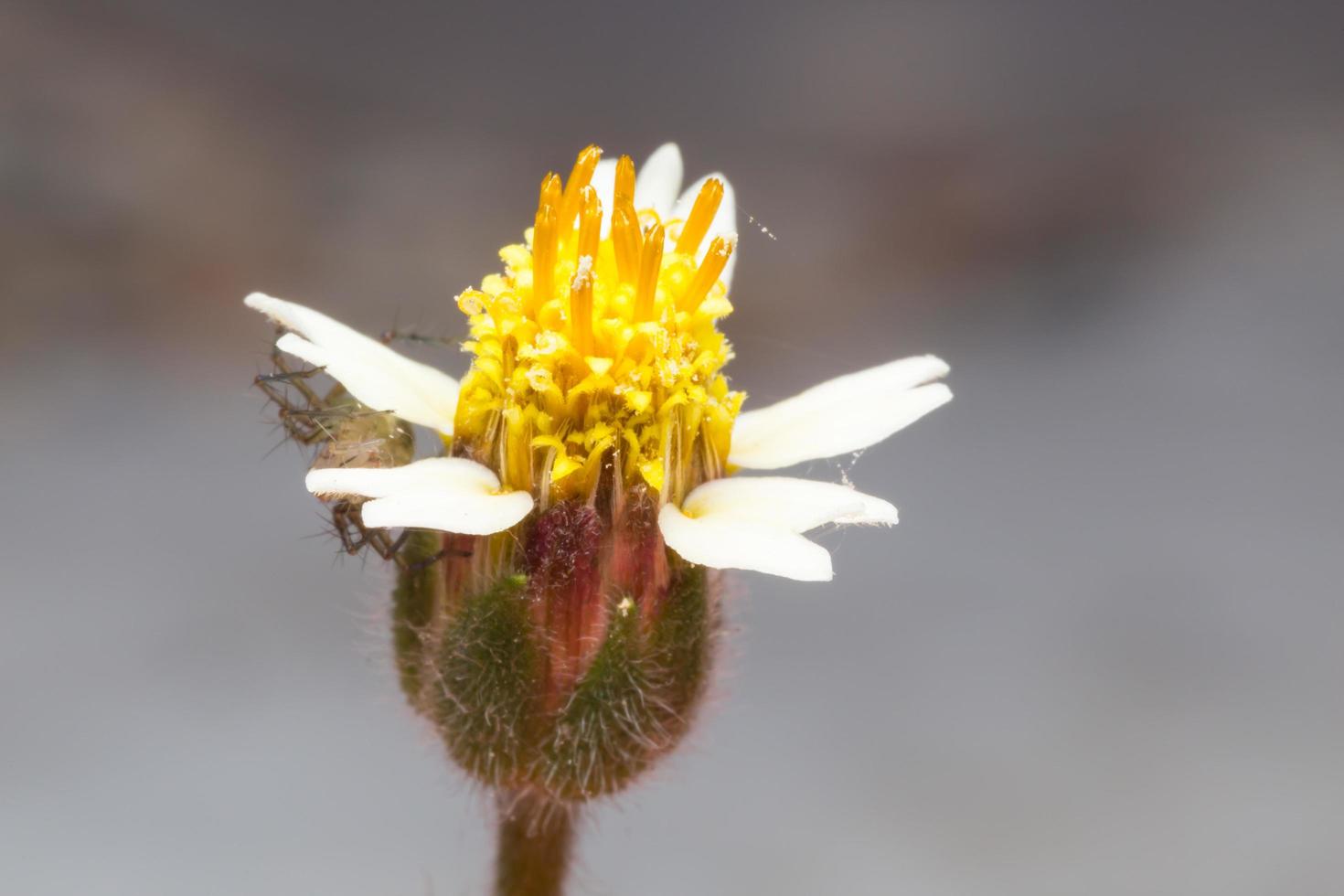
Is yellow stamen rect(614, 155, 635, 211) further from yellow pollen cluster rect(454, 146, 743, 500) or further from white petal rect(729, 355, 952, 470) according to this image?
white petal rect(729, 355, 952, 470)

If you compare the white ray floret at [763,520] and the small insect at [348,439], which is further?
the small insect at [348,439]

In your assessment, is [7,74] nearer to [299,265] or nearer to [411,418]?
[299,265]

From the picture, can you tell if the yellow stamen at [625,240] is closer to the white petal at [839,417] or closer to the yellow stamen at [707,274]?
the yellow stamen at [707,274]

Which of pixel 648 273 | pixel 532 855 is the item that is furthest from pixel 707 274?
pixel 532 855

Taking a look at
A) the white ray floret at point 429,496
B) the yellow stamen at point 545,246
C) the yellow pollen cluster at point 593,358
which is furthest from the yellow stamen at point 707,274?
the white ray floret at point 429,496

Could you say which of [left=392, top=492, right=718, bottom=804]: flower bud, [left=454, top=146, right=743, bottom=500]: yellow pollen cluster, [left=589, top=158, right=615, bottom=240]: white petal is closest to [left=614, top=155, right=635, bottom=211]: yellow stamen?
[left=454, top=146, right=743, bottom=500]: yellow pollen cluster

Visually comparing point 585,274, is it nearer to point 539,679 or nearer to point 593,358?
point 593,358
